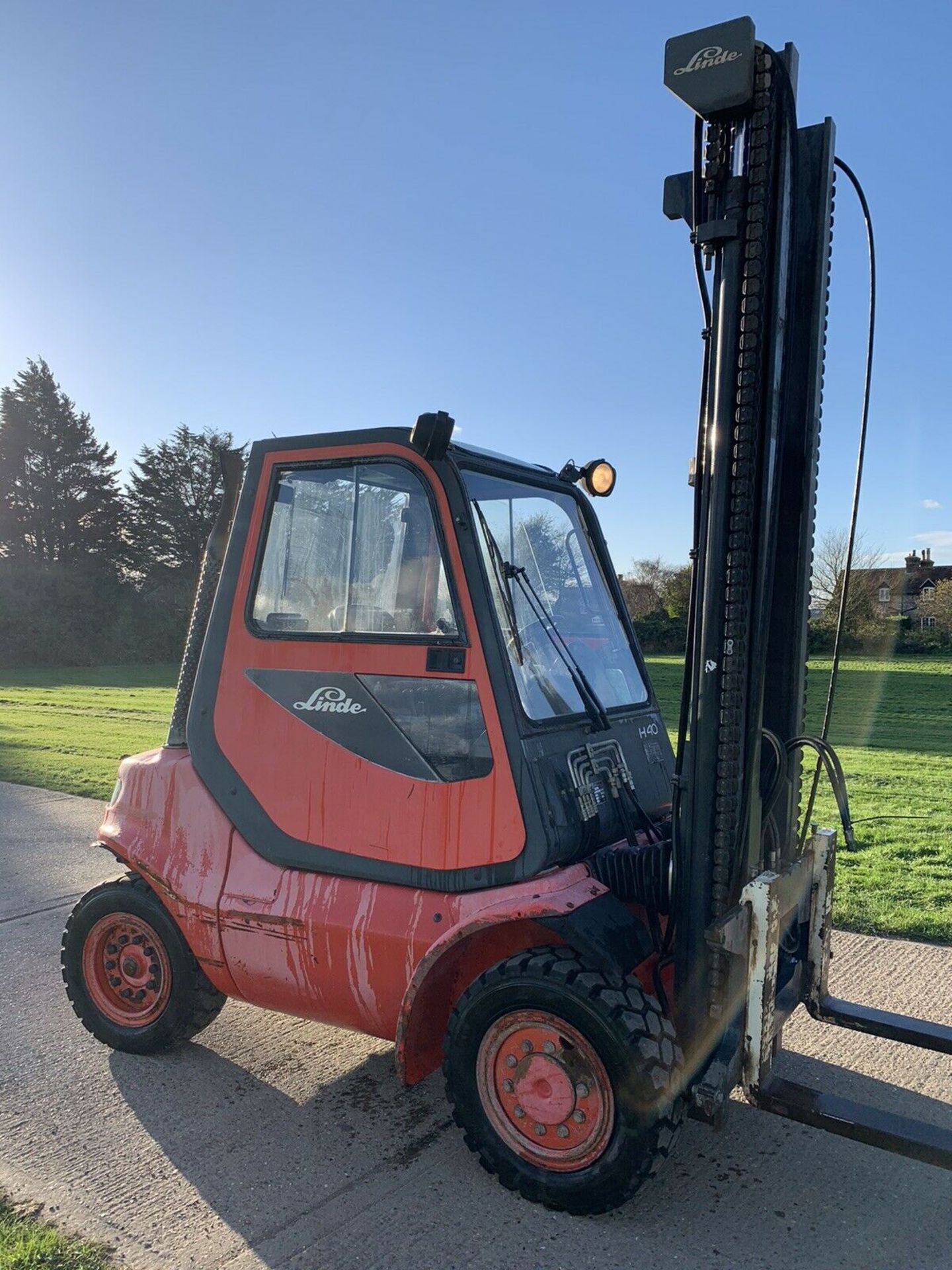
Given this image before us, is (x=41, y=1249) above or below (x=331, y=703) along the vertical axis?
below

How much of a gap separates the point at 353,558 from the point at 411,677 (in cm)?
53

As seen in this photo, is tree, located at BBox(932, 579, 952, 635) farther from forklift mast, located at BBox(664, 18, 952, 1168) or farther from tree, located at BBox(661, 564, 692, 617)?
forklift mast, located at BBox(664, 18, 952, 1168)

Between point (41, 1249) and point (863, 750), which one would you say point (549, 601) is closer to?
point (41, 1249)

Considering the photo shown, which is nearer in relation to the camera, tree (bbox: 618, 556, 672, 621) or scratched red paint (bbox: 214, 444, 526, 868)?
scratched red paint (bbox: 214, 444, 526, 868)

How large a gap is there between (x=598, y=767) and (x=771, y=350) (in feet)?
5.25

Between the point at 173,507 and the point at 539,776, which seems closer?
the point at 539,776

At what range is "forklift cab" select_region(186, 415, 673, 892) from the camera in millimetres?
3443

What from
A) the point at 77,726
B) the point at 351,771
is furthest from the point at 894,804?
the point at 77,726

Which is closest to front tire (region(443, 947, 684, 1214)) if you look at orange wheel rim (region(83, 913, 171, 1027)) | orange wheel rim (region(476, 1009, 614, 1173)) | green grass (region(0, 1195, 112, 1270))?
orange wheel rim (region(476, 1009, 614, 1173))

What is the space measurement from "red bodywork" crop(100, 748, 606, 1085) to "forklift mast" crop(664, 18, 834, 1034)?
50 centimetres

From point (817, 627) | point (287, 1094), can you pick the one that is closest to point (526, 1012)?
point (287, 1094)

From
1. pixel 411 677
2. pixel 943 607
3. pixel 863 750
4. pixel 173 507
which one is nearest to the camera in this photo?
pixel 411 677

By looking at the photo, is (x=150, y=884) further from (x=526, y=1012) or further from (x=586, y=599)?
(x=586, y=599)

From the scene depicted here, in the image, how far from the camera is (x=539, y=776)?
11.3 ft
